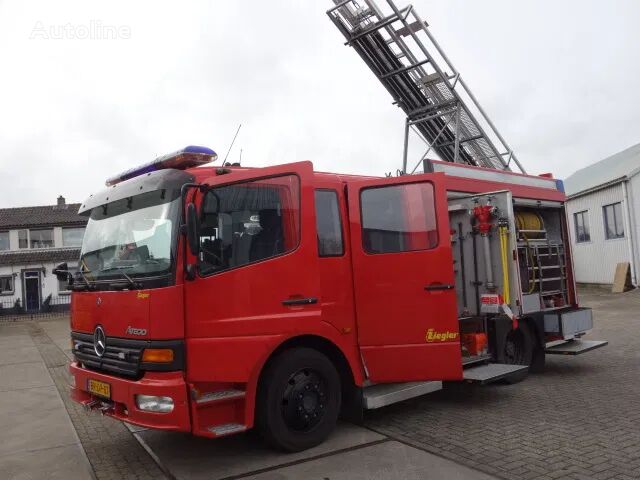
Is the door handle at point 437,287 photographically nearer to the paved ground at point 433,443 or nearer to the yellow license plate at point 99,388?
the paved ground at point 433,443

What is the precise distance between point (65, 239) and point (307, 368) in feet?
120

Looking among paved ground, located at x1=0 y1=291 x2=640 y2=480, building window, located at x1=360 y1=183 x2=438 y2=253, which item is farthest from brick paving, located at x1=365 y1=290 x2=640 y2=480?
building window, located at x1=360 y1=183 x2=438 y2=253

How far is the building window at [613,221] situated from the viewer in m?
20.8

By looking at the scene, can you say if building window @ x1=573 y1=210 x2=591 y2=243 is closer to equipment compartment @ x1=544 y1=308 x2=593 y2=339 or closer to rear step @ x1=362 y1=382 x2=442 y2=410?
equipment compartment @ x1=544 y1=308 x2=593 y2=339

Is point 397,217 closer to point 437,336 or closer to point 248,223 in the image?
point 437,336

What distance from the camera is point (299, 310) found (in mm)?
4809

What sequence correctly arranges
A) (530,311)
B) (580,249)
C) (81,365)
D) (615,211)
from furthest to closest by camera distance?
(580,249) < (615,211) < (530,311) < (81,365)

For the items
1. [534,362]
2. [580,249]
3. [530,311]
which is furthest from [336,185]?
[580,249]

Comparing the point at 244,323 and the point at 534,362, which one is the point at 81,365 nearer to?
the point at 244,323

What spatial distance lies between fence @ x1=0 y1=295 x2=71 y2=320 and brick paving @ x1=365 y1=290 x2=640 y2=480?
3190cm

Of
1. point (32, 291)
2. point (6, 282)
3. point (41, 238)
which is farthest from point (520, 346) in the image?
point (41, 238)

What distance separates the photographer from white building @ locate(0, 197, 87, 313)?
33.5 metres

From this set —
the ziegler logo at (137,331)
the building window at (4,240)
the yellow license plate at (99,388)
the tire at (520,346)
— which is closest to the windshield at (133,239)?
the ziegler logo at (137,331)

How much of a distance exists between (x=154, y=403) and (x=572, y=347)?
20.2 ft
